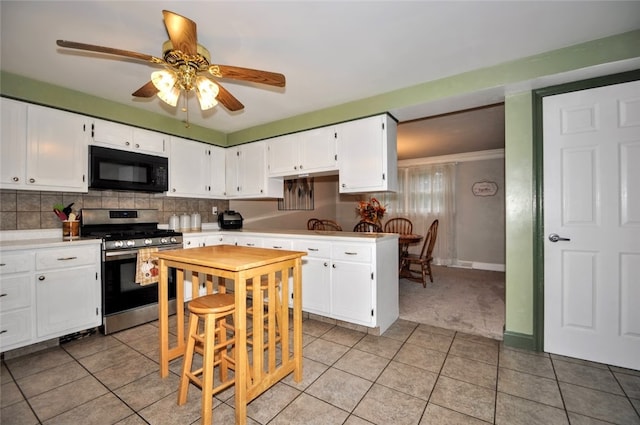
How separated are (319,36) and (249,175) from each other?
7.57ft

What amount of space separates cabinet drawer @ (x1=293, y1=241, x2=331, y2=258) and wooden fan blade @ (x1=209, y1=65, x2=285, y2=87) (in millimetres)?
1559

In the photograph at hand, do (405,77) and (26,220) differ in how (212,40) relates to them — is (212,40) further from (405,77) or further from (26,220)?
(26,220)

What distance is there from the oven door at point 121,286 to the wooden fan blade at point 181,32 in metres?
2.06

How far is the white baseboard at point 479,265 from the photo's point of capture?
→ 17.7ft

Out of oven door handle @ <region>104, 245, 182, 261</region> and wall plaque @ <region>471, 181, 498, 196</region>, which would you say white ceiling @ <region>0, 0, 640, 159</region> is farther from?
wall plaque @ <region>471, 181, 498, 196</region>

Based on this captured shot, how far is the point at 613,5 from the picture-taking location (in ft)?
5.38

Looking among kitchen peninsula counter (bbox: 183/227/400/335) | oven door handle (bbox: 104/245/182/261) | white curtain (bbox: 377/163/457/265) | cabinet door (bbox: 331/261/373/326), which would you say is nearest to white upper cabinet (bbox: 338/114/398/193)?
kitchen peninsula counter (bbox: 183/227/400/335)

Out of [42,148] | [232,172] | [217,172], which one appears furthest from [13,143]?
[232,172]

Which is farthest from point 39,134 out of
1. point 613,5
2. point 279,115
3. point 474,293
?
point 474,293

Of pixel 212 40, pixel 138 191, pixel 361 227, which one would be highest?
pixel 212 40

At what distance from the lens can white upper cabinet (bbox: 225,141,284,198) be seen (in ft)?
12.3

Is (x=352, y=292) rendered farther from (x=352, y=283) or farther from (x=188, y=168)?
(x=188, y=168)

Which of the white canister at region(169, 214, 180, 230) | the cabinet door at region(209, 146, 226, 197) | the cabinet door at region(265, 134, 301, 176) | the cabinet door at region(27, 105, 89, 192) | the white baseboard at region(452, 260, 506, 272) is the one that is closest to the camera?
the cabinet door at region(27, 105, 89, 192)

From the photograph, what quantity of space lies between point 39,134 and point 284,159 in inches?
91.2
